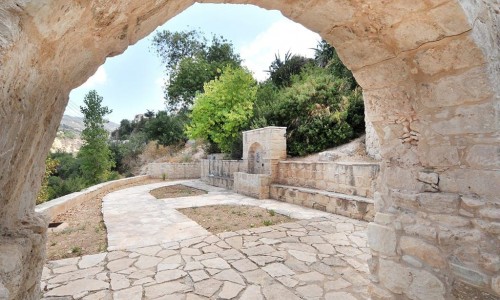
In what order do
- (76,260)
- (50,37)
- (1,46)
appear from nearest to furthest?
(1,46) → (50,37) → (76,260)

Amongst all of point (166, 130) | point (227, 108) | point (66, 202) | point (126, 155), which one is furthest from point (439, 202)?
point (126, 155)

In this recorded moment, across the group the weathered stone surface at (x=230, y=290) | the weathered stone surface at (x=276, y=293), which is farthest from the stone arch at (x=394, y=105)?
the weathered stone surface at (x=230, y=290)

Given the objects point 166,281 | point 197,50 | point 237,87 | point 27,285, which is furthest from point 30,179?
point 197,50

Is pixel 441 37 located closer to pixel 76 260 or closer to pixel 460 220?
pixel 460 220

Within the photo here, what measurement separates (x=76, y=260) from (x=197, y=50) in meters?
25.0

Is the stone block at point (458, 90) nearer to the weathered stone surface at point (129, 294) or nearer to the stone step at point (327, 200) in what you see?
the weathered stone surface at point (129, 294)

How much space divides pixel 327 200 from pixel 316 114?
4705 millimetres

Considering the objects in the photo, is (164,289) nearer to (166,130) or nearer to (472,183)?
(472,183)

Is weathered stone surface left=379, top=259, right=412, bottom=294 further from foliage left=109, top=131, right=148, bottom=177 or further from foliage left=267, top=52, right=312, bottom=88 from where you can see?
foliage left=109, top=131, right=148, bottom=177

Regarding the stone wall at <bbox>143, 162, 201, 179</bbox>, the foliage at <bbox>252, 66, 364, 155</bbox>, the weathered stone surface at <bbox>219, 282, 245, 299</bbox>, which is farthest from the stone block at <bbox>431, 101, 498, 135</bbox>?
the stone wall at <bbox>143, 162, 201, 179</bbox>

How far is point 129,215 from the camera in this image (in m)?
6.41

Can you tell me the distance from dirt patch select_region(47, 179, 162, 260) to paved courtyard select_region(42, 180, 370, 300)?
205 millimetres

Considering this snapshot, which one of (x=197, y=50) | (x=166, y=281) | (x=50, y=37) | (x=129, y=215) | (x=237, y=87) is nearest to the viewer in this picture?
(x=50, y=37)

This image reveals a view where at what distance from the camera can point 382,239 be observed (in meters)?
2.50
